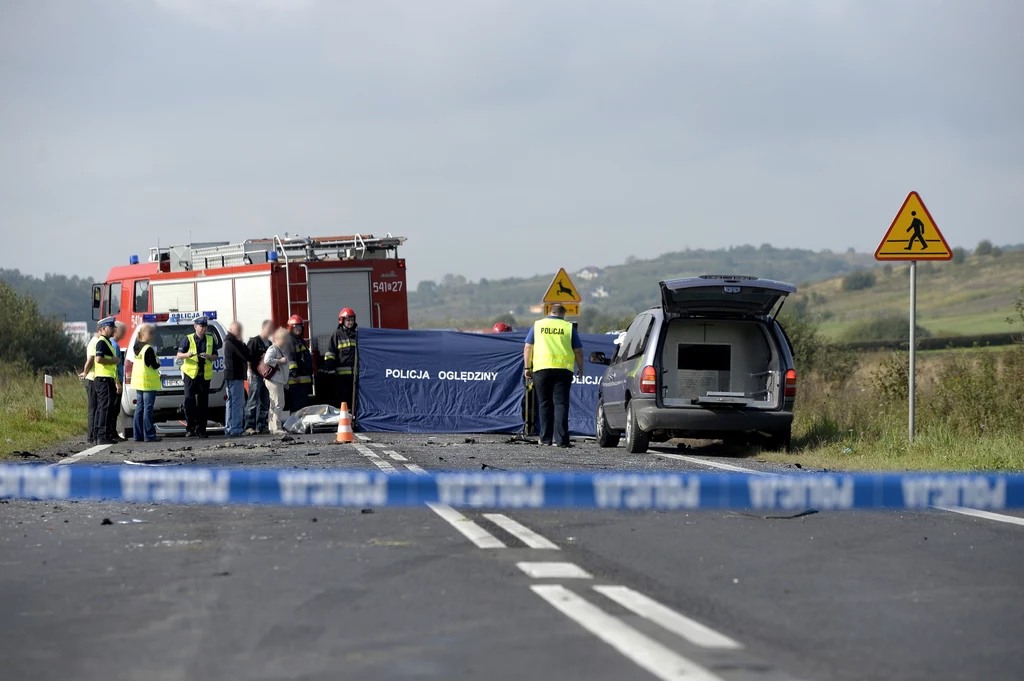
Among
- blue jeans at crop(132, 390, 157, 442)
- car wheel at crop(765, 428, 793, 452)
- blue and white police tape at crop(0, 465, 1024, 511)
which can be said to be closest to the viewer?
blue and white police tape at crop(0, 465, 1024, 511)

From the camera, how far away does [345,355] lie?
21750 millimetres

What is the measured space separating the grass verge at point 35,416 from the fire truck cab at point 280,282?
226 cm

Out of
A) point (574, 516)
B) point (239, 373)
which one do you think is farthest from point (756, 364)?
point (239, 373)

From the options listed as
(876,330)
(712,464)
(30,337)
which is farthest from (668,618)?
(876,330)

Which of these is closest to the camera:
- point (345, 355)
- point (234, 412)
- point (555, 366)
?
point (555, 366)

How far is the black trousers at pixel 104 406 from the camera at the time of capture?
59.1 ft

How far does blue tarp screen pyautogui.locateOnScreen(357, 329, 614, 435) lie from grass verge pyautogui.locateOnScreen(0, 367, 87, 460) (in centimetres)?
474

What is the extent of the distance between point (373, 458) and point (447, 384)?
8.06 metres

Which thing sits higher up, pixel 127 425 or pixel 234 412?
pixel 234 412

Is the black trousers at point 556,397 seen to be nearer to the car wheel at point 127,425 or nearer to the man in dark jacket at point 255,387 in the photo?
the man in dark jacket at point 255,387

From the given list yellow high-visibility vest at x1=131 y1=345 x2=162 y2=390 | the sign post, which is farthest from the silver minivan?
yellow high-visibility vest at x1=131 y1=345 x2=162 y2=390

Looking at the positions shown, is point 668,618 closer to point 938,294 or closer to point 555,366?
point 555,366

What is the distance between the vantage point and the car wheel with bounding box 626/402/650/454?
15.1m

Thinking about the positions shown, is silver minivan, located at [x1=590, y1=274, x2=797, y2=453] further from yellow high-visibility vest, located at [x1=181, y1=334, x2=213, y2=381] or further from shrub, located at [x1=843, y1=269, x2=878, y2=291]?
shrub, located at [x1=843, y1=269, x2=878, y2=291]
